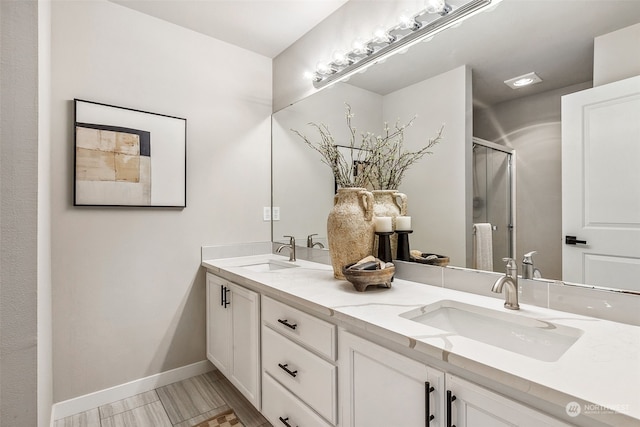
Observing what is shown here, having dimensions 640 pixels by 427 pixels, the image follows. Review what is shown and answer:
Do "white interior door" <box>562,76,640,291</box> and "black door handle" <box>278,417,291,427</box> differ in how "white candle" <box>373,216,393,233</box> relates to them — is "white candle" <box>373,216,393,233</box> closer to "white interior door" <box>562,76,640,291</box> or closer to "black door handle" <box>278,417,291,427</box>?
"white interior door" <box>562,76,640,291</box>

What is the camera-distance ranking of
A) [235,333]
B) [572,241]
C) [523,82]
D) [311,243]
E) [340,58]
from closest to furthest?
1. [572,241]
2. [523,82]
3. [235,333]
4. [340,58]
5. [311,243]

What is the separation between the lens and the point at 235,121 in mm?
2404

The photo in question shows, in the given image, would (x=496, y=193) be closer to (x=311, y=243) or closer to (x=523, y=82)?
(x=523, y=82)

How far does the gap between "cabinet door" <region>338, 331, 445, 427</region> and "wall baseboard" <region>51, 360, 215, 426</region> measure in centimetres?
148

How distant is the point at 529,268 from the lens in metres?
1.20

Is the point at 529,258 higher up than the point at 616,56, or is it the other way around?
the point at 616,56

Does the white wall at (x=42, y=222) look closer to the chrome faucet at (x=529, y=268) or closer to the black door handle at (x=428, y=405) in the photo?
the black door handle at (x=428, y=405)

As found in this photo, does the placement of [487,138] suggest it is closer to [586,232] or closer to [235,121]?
[586,232]

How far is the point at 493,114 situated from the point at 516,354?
0.98 metres

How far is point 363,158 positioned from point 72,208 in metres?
1.67

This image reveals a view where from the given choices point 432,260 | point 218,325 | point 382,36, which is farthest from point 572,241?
point 218,325

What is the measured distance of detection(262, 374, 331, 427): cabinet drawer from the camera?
1276 mm

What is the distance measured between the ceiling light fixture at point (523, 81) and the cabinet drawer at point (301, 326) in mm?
1198

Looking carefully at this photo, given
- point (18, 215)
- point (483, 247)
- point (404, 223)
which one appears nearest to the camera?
point (18, 215)
